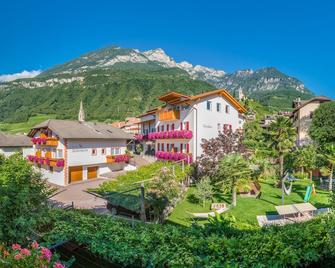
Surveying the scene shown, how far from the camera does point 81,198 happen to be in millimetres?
28234

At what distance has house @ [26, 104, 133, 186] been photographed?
36175 mm

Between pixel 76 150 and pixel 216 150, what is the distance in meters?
18.9

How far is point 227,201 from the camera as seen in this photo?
23953 mm

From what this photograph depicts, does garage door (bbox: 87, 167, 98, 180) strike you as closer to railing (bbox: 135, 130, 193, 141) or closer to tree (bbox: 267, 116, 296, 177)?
railing (bbox: 135, 130, 193, 141)

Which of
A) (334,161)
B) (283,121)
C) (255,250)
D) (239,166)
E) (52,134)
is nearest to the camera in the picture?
(255,250)

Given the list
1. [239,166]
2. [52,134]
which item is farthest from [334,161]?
[52,134]

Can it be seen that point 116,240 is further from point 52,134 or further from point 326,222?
point 52,134

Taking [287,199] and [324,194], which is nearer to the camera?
[287,199]

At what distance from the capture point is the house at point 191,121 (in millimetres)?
32938

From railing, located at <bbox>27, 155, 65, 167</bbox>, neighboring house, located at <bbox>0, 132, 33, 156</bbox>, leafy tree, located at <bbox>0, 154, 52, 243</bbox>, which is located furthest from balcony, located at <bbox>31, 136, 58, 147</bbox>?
leafy tree, located at <bbox>0, 154, 52, 243</bbox>

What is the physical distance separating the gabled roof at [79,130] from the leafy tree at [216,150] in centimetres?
1640

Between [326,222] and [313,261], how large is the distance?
1.12 m

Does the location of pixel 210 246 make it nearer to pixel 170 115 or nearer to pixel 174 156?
pixel 174 156

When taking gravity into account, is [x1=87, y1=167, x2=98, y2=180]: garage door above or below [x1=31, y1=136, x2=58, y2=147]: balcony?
below
